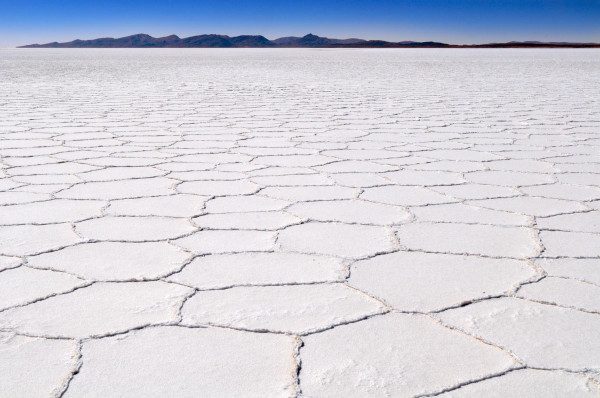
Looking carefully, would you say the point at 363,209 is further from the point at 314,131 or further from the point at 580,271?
the point at 314,131

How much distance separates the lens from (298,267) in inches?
59.3

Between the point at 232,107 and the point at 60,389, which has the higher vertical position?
the point at 60,389

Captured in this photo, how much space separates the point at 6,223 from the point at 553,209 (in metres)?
1.57

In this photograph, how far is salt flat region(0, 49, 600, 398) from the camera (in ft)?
3.43

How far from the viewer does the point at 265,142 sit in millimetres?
3297

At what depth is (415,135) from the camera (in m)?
3.62

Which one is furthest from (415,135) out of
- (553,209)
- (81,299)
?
(81,299)

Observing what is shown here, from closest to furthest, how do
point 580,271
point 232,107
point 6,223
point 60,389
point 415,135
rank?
point 60,389 < point 580,271 < point 6,223 < point 415,135 < point 232,107

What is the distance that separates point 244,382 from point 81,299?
46 cm

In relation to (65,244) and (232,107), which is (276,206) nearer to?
(65,244)

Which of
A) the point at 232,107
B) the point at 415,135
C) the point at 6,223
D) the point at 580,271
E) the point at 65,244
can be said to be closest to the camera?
the point at 580,271

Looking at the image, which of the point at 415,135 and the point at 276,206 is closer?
the point at 276,206

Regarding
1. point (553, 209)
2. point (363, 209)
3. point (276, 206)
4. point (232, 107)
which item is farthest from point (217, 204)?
point (232, 107)

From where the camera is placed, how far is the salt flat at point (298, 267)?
105cm
